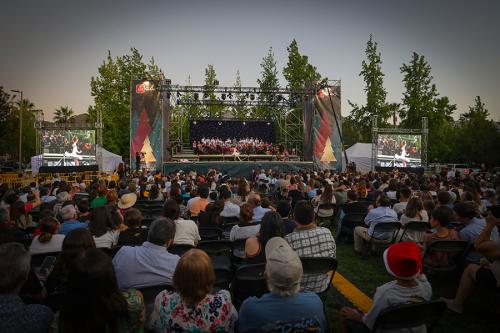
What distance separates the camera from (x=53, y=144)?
2236cm

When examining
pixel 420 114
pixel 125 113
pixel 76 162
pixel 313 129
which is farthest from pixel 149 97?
pixel 420 114

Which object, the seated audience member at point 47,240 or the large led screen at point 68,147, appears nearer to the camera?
the seated audience member at point 47,240

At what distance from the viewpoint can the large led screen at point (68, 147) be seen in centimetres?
2227

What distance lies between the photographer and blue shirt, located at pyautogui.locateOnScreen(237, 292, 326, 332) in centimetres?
225

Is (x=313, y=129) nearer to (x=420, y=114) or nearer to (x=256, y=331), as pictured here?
(x=420, y=114)

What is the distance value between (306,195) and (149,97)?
625 inches

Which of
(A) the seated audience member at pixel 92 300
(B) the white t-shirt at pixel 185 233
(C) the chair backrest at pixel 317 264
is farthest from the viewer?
(B) the white t-shirt at pixel 185 233

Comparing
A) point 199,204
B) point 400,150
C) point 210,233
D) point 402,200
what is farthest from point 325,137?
point 210,233

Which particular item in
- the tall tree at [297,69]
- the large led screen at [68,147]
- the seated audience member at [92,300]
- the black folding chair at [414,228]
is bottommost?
the black folding chair at [414,228]

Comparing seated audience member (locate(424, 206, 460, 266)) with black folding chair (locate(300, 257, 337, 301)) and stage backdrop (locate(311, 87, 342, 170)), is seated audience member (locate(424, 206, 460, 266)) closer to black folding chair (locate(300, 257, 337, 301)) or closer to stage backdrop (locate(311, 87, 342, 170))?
black folding chair (locate(300, 257, 337, 301))

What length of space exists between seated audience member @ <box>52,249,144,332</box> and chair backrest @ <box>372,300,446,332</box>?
62.2 inches

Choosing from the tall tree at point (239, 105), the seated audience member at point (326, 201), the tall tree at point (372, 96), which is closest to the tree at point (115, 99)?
the tall tree at point (239, 105)

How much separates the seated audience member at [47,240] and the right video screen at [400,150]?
2166cm

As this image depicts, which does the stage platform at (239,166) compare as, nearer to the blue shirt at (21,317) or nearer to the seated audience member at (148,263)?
the seated audience member at (148,263)
